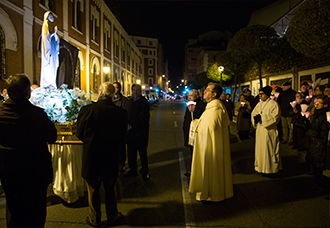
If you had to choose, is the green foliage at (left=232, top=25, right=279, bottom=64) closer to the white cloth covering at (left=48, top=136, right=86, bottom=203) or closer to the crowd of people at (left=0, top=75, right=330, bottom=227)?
the crowd of people at (left=0, top=75, right=330, bottom=227)

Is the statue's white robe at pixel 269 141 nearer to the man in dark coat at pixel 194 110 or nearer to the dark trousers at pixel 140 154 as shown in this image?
the man in dark coat at pixel 194 110

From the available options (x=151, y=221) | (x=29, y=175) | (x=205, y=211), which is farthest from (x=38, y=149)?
(x=205, y=211)

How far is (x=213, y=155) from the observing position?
3.95 meters

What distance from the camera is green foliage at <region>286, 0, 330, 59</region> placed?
26.2ft

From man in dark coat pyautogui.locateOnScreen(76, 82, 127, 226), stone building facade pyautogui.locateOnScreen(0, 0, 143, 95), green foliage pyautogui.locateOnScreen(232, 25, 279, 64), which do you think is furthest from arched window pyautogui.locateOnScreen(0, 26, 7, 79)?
green foliage pyautogui.locateOnScreen(232, 25, 279, 64)

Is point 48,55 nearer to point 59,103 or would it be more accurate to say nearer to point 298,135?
point 59,103

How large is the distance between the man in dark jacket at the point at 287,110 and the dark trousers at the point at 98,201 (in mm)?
7275

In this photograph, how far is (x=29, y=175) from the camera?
2588 millimetres

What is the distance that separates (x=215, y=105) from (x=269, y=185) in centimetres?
231

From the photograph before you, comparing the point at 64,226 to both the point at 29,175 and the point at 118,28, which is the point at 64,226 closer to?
the point at 29,175

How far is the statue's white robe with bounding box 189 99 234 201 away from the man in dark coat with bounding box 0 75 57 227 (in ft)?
7.63

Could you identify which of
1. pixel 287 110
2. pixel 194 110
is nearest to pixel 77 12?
pixel 287 110

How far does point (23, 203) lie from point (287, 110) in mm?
8556

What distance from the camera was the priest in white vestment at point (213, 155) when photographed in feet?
12.9
